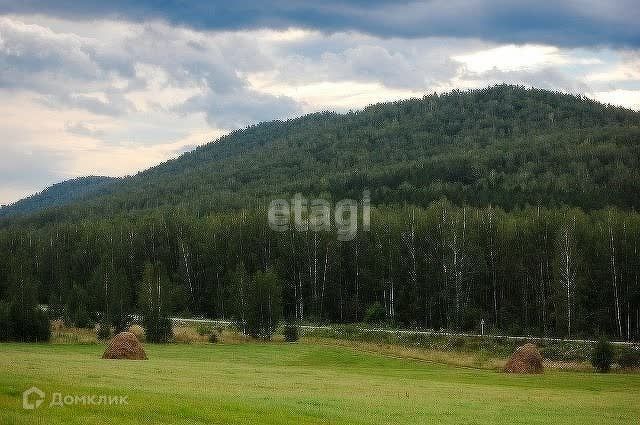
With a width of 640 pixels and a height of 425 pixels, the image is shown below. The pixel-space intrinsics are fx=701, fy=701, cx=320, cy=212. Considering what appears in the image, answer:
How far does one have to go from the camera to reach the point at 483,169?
189 meters

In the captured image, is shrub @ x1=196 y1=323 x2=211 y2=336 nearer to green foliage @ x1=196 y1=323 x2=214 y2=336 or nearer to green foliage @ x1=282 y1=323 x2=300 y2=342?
green foliage @ x1=196 y1=323 x2=214 y2=336

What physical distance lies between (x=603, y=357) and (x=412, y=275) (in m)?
40.3

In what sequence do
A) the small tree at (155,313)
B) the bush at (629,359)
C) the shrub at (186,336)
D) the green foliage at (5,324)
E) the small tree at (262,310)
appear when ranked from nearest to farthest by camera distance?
the bush at (629,359) < the green foliage at (5,324) < the small tree at (155,313) < the shrub at (186,336) < the small tree at (262,310)

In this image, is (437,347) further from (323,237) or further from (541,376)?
(323,237)

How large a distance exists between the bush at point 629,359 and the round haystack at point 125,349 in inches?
1581

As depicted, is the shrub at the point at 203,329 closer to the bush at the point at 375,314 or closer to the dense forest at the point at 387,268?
the dense forest at the point at 387,268

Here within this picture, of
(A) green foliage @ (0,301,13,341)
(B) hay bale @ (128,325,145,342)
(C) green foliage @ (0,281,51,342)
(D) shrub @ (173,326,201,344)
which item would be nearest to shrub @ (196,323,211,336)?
(D) shrub @ (173,326,201,344)

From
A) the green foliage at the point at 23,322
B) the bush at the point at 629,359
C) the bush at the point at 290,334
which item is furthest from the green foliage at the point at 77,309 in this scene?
the bush at the point at 629,359

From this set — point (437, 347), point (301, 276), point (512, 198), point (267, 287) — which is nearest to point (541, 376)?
point (437, 347)

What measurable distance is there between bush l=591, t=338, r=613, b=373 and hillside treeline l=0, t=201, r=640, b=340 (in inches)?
784

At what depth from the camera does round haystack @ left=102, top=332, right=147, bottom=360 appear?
4884 centimetres

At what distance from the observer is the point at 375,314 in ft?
314

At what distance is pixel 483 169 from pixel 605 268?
107481mm

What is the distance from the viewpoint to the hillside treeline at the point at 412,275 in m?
81.2
